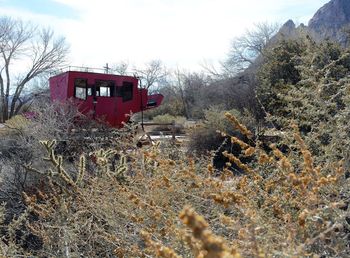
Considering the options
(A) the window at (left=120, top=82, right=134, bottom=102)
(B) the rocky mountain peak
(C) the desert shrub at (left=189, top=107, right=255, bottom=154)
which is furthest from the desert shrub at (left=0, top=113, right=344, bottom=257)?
(B) the rocky mountain peak

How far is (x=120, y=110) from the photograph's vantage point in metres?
17.3

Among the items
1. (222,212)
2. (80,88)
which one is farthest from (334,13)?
(222,212)

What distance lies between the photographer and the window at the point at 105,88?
1730 cm

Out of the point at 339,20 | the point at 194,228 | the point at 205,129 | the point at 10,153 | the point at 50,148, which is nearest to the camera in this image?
the point at 194,228

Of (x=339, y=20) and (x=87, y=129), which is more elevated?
(x=339, y=20)

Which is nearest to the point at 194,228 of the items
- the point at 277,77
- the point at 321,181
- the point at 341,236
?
the point at 321,181

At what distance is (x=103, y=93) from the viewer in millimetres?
17469

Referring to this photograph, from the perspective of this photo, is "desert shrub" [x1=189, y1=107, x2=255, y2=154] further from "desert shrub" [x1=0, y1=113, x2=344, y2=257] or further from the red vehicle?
"desert shrub" [x1=0, y1=113, x2=344, y2=257]

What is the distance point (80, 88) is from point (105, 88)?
3.03 ft

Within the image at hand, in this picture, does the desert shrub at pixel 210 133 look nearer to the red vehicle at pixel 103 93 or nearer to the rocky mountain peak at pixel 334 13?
the red vehicle at pixel 103 93

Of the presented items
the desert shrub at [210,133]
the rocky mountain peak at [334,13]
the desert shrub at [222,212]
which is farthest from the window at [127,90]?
the rocky mountain peak at [334,13]

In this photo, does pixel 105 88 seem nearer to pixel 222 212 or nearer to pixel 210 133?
pixel 210 133

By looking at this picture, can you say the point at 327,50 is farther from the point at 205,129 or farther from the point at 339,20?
the point at 339,20

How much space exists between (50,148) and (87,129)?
3417 mm
